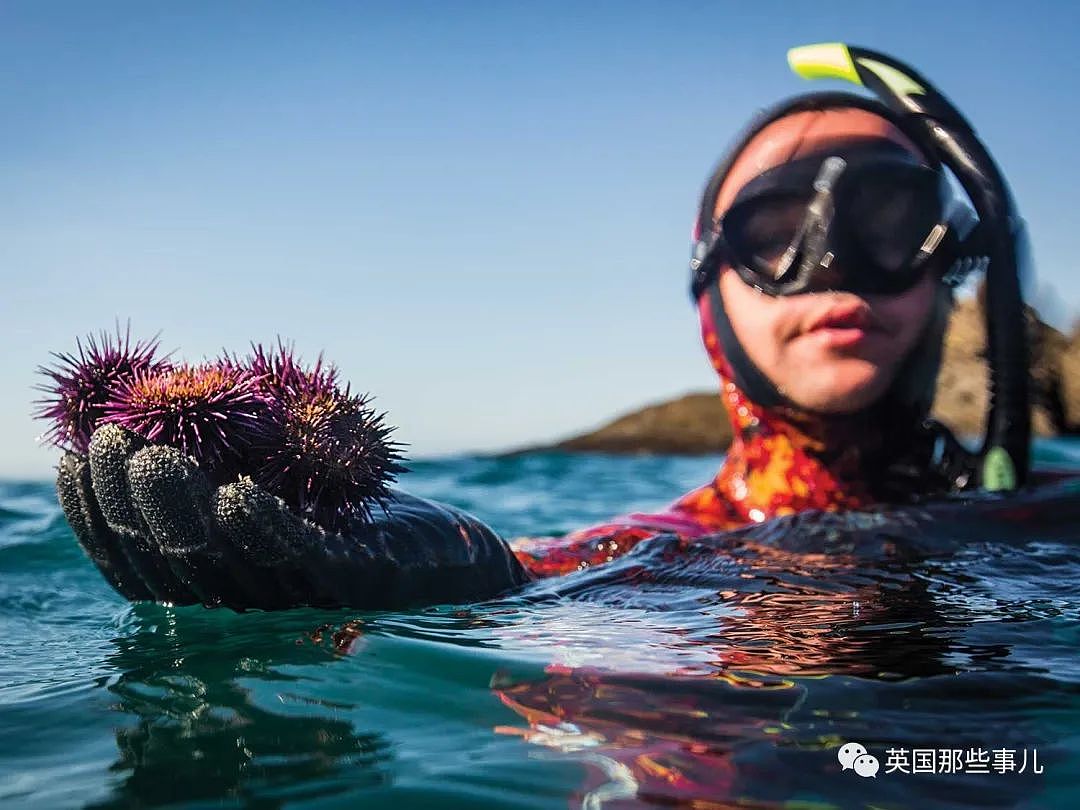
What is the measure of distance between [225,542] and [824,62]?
3.49m

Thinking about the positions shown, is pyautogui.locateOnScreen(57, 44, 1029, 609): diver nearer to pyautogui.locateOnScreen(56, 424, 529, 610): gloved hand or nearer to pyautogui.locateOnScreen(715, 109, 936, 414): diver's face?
pyautogui.locateOnScreen(715, 109, 936, 414): diver's face

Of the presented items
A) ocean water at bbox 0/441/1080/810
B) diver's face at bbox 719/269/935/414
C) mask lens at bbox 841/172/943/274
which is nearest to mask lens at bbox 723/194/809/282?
diver's face at bbox 719/269/935/414

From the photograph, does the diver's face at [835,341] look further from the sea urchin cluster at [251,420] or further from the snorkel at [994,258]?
the sea urchin cluster at [251,420]

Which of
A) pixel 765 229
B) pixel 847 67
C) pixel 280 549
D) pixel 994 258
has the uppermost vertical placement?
pixel 847 67

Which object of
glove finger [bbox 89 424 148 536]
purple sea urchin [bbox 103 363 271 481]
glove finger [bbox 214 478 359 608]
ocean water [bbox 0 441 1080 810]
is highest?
purple sea urchin [bbox 103 363 271 481]

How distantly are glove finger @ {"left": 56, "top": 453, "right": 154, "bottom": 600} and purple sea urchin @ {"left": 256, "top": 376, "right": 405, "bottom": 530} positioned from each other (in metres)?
0.47

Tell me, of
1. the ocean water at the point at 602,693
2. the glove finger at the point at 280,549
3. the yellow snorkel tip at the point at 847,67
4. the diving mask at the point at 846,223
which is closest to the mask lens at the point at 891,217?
the diving mask at the point at 846,223

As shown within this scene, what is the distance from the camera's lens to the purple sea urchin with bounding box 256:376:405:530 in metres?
2.62

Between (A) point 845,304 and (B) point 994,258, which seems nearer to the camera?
(A) point 845,304

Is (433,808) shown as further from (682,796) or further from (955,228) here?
(955,228)

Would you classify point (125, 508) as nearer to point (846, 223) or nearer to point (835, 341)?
point (835, 341)

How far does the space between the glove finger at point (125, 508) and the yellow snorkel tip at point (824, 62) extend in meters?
3.51

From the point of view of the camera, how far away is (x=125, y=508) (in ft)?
8.48

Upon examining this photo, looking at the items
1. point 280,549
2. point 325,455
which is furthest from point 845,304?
point 280,549
